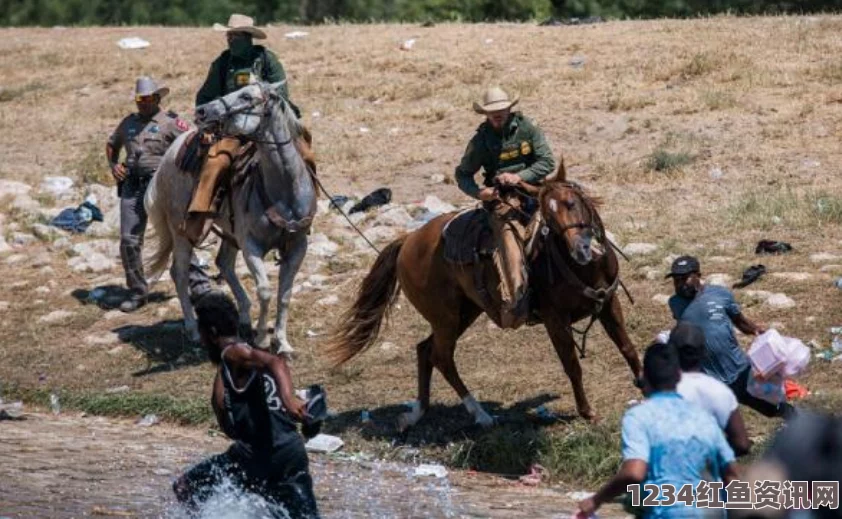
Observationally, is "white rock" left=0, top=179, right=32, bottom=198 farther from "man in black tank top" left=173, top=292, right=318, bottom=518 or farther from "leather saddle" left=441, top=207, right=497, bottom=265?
"man in black tank top" left=173, top=292, right=318, bottom=518

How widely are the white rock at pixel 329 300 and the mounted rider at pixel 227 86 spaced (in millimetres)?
1230

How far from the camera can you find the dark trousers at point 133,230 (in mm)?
15148

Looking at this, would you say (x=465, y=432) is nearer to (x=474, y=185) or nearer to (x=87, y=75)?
(x=474, y=185)

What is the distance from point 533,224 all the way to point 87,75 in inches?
558

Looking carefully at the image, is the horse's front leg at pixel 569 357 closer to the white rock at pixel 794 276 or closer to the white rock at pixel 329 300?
the white rock at pixel 794 276

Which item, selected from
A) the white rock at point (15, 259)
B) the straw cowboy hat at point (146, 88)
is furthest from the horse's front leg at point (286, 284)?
the white rock at point (15, 259)

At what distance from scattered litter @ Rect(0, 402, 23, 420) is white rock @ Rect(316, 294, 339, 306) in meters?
2.72

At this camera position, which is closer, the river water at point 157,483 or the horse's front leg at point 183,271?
the river water at point 157,483

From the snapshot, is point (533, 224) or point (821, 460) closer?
point (821, 460)

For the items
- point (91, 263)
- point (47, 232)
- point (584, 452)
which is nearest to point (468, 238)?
point (584, 452)

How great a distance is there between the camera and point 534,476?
34.4 feet

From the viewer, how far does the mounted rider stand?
13305mm

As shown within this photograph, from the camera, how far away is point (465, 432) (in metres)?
11.3

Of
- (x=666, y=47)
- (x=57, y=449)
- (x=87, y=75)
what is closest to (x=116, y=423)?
(x=57, y=449)
